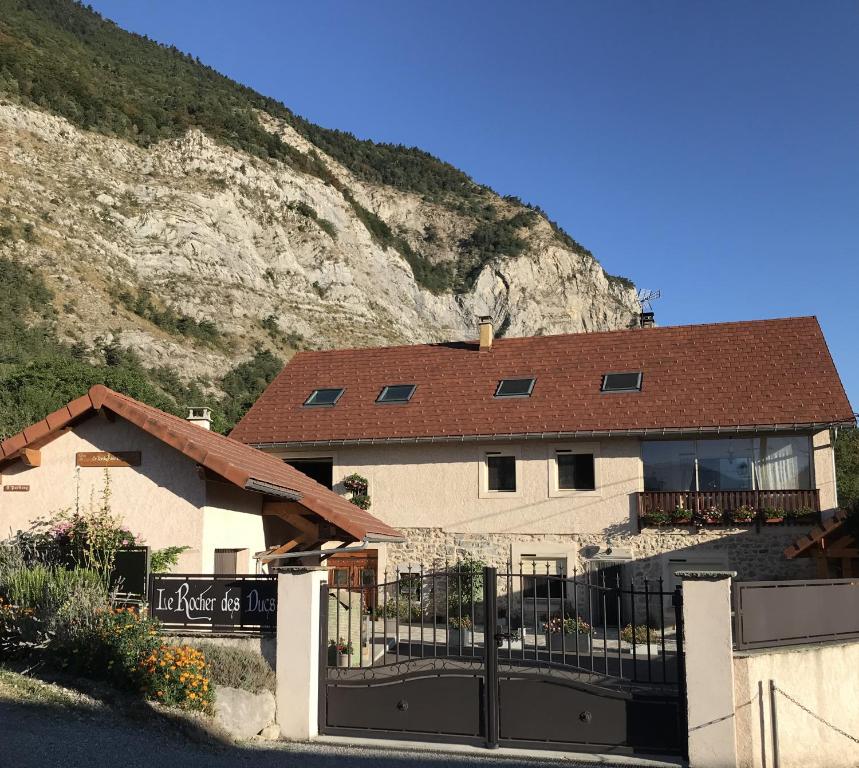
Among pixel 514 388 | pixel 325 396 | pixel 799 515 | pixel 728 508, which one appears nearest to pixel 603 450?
pixel 728 508

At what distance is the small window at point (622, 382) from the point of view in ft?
71.6

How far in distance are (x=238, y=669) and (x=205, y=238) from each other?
50900 millimetres

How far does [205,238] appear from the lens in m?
57.5

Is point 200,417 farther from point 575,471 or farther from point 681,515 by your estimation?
point 681,515

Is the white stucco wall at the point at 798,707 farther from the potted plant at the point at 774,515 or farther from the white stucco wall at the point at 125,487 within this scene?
the potted plant at the point at 774,515

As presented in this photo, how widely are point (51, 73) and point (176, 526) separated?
58219mm

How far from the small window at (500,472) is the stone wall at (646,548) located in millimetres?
1197

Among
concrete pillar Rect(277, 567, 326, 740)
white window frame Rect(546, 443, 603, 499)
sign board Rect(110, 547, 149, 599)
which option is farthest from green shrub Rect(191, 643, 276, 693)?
white window frame Rect(546, 443, 603, 499)

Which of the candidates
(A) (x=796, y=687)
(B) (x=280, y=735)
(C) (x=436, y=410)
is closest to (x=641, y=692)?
(A) (x=796, y=687)

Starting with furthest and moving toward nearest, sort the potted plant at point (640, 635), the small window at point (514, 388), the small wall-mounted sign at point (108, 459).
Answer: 1. the small window at point (514, 388)
2. the potted plant at point (640, 635)
3. the small wall-mounted sign at point (108, 459)

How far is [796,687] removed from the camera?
9.20 metres

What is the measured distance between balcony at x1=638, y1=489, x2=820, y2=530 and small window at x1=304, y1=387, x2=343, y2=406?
28.9 feet

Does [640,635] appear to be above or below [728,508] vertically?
below

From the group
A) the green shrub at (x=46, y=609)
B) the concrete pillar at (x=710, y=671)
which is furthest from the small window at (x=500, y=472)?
the concrete pillar at (x=710, y=671)
